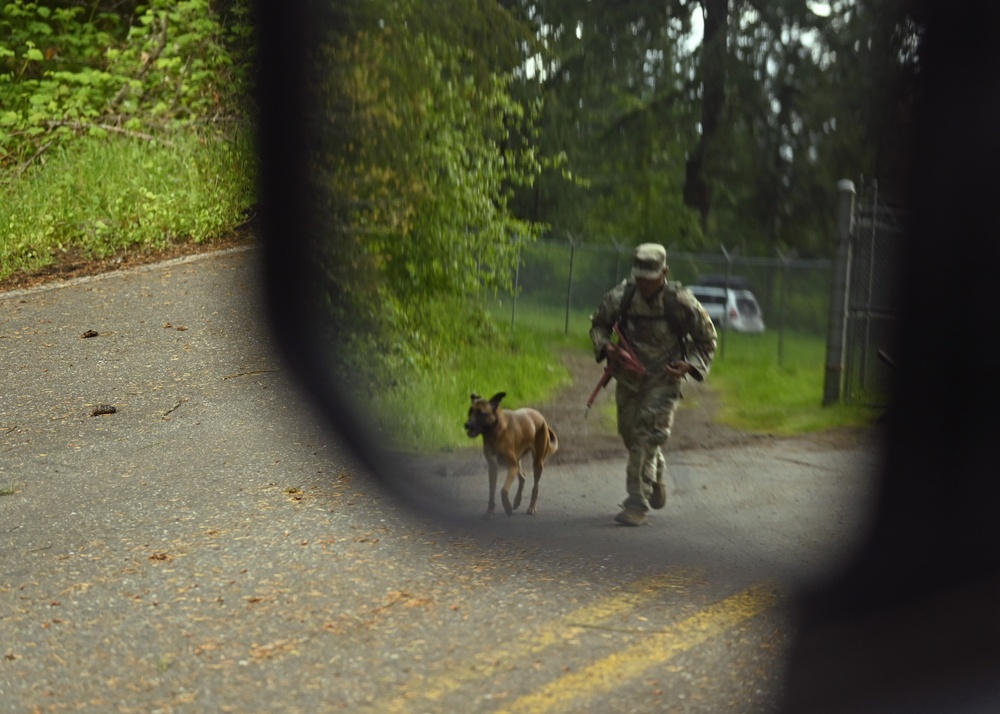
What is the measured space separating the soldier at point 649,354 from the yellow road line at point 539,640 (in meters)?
0.67

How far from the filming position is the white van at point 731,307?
5.31 ft

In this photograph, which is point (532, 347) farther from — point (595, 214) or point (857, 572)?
point (857, 572)

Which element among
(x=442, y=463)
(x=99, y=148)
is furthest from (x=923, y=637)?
(x=99, y=148)

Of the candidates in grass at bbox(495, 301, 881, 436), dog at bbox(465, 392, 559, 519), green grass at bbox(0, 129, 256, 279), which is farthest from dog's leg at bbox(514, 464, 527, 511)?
→ green grass at bbox(0, 129, 256, 279)

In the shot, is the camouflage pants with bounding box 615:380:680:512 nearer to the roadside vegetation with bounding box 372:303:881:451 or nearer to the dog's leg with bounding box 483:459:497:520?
the roadside vegetation with bounding box 372:303:881:451

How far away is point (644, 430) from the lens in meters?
1.82

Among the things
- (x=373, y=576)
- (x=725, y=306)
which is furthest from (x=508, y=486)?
(x=373, y=576)

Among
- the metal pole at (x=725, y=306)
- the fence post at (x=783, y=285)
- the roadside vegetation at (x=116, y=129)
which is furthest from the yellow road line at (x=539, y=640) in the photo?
the roadside vegetation at (x=116, y=129)

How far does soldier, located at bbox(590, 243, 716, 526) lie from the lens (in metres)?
1.75

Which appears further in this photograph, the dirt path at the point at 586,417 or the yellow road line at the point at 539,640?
the yellow road line at the point at 539,640

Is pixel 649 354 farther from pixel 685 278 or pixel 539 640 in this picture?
pixel 539 640

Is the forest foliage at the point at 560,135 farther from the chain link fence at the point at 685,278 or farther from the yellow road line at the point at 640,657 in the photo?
the yellow road line at the point at 640,657

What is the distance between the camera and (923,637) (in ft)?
7.76

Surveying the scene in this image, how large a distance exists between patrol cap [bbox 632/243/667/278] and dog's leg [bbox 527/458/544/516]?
1.28ft
